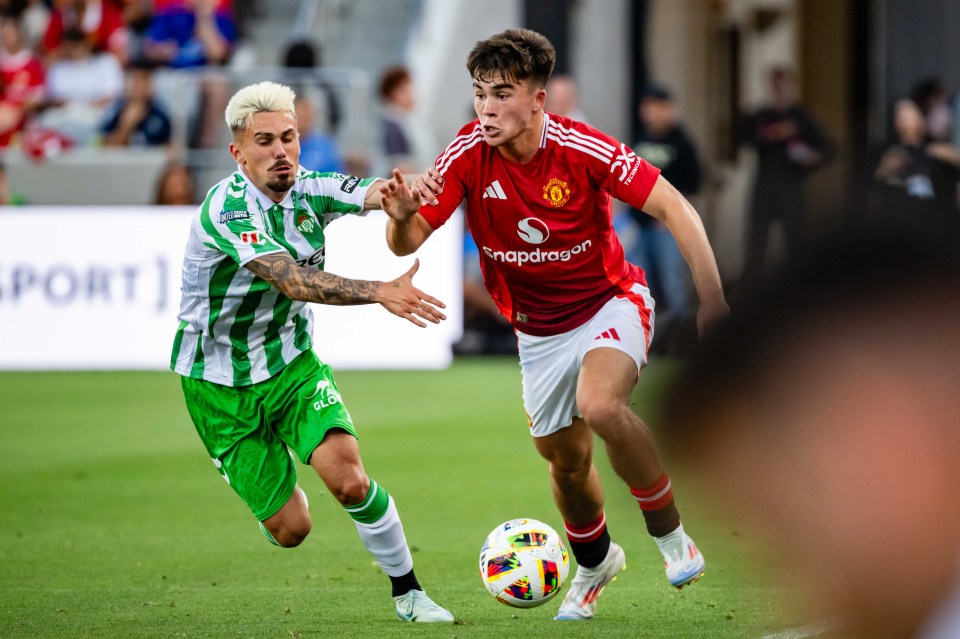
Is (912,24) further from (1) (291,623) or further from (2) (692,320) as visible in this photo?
(2) (692,320)

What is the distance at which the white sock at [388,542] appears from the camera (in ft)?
18.0

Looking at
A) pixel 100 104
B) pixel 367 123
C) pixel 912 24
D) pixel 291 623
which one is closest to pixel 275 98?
pixel 291 623

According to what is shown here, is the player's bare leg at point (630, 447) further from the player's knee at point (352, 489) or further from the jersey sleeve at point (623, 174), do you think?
the player's knee at point (352, 489)

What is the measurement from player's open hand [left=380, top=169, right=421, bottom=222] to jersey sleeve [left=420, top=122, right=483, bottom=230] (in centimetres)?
18

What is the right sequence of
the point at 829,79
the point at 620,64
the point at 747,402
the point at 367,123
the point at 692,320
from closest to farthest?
the point at 747,402 < the point at 692,320 < the point at 367,123 < the point at 620,64 < the point at 829,79

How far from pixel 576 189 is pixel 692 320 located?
9.57 feet

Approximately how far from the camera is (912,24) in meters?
19.6

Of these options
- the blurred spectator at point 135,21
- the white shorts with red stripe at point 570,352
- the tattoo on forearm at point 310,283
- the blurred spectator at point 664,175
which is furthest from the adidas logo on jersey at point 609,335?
the blurred spectator at point 135,21

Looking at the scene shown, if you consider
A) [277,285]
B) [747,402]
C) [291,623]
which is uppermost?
[747,402]

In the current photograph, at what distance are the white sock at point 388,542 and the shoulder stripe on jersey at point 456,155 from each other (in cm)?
128

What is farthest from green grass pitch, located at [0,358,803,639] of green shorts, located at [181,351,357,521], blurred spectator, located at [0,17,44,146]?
blurred spectator, located at [0,17,44,146]

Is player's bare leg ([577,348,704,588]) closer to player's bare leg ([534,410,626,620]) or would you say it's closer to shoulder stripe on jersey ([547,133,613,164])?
player's bare leg ([534,410,626,620])

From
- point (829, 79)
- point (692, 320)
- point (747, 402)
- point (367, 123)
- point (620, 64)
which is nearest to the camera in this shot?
point (747, 402)

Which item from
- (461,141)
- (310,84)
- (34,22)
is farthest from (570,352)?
(34,22)
